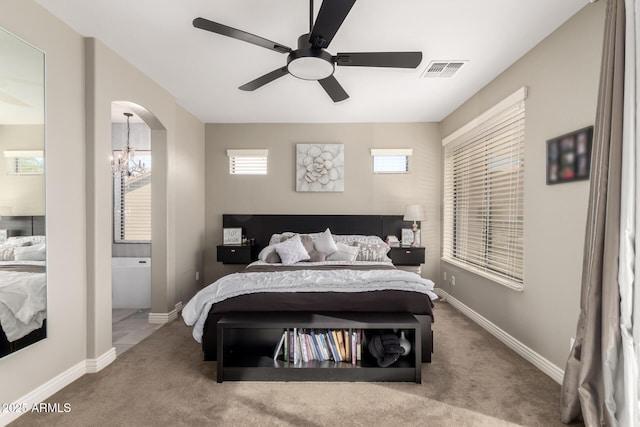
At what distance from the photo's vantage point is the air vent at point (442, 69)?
118 inches

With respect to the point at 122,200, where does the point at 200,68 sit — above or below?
above

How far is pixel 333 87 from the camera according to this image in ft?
8.86

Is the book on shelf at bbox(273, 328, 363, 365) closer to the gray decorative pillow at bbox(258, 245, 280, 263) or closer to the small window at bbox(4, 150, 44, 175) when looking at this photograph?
the gray decorative pillow at bbox(258, 245, 280, 263)

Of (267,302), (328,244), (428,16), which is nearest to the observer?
(428,16)

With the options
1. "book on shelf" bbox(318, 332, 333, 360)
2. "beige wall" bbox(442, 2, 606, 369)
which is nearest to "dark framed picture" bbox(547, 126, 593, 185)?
"beige wall" bbox(442, 2, 606, 369)

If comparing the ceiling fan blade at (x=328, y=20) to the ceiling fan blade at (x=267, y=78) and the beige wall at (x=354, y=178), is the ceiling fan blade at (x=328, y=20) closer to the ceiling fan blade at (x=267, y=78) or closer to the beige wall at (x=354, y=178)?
the ceiling fan blade at (x=267, y=78)

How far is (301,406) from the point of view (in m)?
2.13

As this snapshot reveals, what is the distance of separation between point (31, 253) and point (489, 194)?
4060 millimetres

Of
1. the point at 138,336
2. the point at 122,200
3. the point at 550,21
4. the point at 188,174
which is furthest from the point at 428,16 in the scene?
the point at 122,200

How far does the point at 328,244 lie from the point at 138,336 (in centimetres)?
235

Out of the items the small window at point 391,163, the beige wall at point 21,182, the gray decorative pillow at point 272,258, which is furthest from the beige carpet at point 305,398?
the small window at point 391,163

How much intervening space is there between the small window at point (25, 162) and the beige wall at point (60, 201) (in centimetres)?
8

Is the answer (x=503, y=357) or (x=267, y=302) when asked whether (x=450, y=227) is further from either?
(x=267, y=302)

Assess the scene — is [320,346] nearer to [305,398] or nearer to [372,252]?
[305,398]
